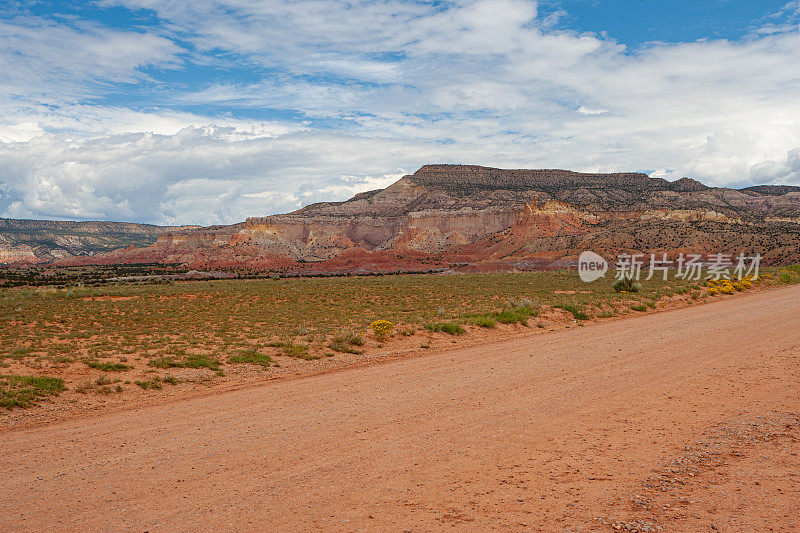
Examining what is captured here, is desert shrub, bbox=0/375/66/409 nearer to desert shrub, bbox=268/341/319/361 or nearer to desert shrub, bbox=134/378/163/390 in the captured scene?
desert shrub, bbox=134/378/163/390

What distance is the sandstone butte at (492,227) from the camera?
3184 inches

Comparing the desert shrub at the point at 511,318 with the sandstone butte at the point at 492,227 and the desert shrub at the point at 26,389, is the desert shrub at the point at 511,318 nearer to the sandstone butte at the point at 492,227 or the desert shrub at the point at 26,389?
the desert shrub at the point at 26,389

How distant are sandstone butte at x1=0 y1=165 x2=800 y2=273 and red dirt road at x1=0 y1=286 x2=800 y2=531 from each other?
6865 cm

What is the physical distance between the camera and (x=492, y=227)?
129m

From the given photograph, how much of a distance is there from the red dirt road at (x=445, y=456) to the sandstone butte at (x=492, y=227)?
6865cm

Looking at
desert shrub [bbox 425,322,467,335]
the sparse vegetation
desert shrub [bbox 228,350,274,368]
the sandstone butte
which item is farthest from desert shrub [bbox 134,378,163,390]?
the sandstone butte

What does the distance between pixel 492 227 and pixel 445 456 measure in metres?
126

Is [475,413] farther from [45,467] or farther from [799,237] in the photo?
[799,237]

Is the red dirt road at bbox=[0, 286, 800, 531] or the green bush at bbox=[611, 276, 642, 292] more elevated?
the green bush at bbox=[611, 276, 642, 292]

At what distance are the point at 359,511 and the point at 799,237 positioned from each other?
274ft

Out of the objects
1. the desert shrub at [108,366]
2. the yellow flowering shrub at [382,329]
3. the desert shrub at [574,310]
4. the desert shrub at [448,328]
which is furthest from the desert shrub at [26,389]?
the desert shrub at [574,310]

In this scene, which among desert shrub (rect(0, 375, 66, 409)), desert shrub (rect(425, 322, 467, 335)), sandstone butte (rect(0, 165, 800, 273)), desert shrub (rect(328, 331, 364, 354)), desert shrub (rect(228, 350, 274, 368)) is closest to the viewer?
desert shrub (rect(0, 375, 66, 409))

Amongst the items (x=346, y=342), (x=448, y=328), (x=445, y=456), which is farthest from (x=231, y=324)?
(x=445, y=456)

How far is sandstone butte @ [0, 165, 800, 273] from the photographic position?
80875 mm
